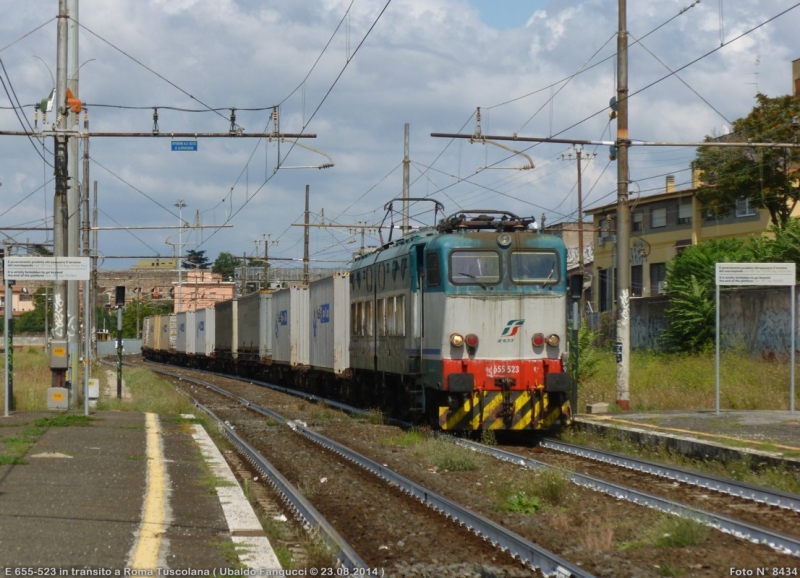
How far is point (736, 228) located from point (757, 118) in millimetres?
12372

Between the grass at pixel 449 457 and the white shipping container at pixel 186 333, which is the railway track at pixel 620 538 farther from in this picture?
the white shipping container at pixel 186 333

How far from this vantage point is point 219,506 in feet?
32.3

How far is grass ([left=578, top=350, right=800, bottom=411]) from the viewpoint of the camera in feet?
68.3

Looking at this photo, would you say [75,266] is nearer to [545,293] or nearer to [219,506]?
[545,293]

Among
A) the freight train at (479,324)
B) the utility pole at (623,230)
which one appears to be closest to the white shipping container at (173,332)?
the freight train at (479,324)

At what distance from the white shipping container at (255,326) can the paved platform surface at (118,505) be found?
2303cm

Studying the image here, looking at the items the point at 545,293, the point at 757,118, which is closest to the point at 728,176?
the point at 757,118

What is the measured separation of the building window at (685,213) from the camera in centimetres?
5388

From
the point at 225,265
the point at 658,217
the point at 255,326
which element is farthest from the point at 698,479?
the point at 225,265

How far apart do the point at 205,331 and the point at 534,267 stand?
1609 inches

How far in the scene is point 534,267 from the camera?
1667cm

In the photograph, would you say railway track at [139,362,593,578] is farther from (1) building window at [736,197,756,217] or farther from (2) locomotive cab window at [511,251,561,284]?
(1) building window at [736,197,756,217]

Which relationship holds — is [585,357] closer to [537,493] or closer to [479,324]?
[479,324]

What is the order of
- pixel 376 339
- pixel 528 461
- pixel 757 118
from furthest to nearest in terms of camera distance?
pixel 757 118 → pixel 376 339 → pixel 528 461
